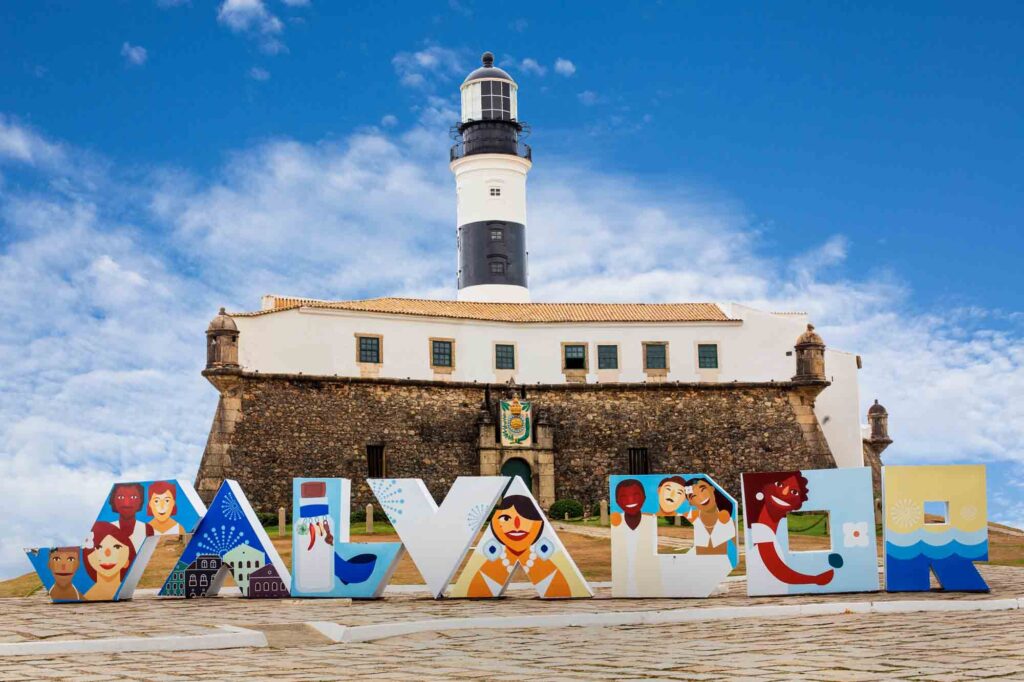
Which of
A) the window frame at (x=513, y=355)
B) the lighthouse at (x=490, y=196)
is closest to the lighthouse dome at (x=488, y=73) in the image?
the lighthouse at (x=490, y=196)

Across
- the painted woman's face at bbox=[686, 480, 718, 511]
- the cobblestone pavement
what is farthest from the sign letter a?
the cobblestone pavement

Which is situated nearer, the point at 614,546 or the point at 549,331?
the point at 614,546

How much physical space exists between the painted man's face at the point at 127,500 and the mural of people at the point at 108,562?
12.2 inches

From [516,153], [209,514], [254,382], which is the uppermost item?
[516,153]

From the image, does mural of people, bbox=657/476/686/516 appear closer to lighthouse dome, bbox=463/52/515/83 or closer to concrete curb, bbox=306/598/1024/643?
concrete curb, bbox=306/598/1024/643

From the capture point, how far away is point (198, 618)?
551 inches

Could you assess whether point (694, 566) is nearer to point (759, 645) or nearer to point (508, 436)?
point (759, 645)

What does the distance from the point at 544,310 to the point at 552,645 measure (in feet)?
113

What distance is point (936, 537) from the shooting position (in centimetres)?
1656

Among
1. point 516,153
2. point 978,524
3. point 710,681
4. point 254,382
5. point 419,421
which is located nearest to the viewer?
point 710,681

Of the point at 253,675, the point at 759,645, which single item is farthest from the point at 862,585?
the point at 253,675

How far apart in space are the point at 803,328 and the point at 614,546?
92.9 feet

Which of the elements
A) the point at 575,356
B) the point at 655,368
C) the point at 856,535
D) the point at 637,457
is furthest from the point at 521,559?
the point at 655,368

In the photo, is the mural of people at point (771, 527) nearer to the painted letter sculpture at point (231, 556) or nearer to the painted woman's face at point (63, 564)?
the painted letter sculpture at point (231, 556)
